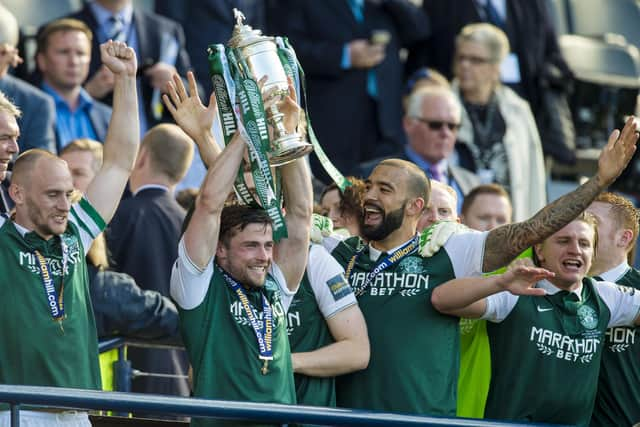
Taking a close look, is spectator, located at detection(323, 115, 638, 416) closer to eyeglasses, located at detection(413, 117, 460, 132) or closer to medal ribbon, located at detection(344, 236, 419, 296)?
medal ribbon, located at detection(344, 236, 419, 296)

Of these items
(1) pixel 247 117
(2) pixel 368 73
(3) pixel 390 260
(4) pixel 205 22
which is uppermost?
(4) pixel 205 22

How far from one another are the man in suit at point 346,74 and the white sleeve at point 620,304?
4.03 metres

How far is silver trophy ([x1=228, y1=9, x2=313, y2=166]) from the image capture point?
6004 millimetres

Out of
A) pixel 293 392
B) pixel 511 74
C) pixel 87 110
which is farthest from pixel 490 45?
pixel 293 392

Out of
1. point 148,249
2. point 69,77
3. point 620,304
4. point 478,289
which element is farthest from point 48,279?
point 69,77

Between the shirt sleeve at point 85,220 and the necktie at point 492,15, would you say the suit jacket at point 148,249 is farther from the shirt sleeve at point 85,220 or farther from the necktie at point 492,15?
the necktie at point 492,15

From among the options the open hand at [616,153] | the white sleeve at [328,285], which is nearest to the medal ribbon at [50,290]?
the white sleeve at [328,285]

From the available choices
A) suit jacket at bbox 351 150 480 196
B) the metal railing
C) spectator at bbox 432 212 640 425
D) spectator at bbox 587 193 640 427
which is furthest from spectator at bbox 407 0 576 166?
the metal railing

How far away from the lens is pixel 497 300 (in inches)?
260

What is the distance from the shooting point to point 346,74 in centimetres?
1077

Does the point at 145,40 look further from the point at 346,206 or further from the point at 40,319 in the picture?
the point at 40,319

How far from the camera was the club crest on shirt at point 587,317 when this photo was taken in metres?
6.66

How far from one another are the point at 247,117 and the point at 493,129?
488 centimetres

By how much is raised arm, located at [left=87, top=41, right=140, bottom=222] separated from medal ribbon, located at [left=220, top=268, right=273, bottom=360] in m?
0.67
